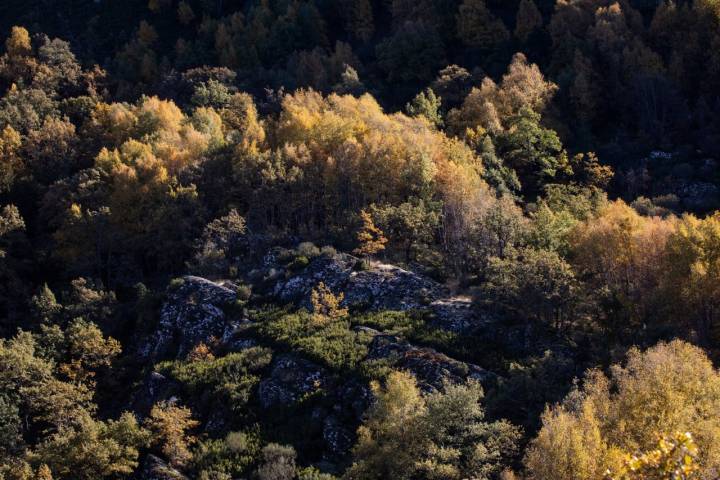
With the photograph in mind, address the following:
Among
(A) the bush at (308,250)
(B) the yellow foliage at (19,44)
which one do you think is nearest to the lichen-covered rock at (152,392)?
(A) the bush at (308,250)

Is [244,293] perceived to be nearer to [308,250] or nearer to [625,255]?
[308,250]

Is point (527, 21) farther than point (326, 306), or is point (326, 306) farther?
point (527, 21)

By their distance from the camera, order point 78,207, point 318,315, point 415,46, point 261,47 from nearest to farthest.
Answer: point 318,315 → point 78,207 → point 415,46 → point 261,47

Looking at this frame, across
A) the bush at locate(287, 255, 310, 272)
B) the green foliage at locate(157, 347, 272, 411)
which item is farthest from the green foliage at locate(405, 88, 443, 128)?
the green foliage at locate(157, 347, 272, 411)

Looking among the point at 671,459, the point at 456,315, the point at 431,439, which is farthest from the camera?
the point at 456,315

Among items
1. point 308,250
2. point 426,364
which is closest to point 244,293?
point 308,250

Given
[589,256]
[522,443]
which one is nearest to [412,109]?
[589,256]

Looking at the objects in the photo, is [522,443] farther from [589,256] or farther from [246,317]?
[246,317]
